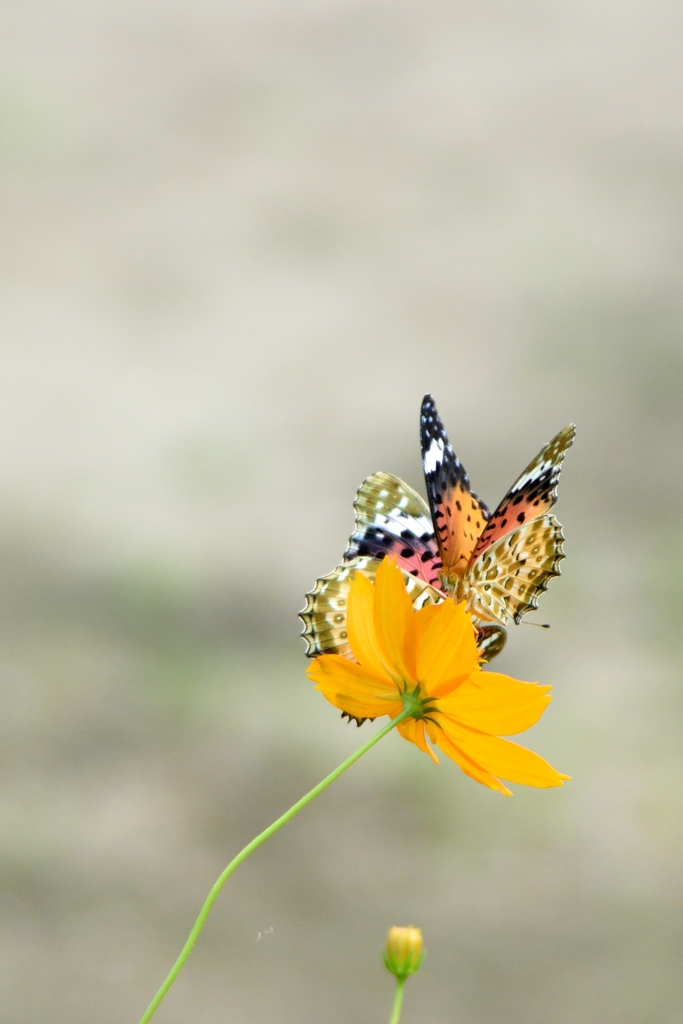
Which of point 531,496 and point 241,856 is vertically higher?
point 531,496

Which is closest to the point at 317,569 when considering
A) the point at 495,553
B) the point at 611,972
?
the point at 611,972

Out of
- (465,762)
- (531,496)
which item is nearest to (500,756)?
(465,762)

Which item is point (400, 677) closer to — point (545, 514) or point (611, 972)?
point (545, 514)

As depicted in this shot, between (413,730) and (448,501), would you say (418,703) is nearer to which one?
(413,730)

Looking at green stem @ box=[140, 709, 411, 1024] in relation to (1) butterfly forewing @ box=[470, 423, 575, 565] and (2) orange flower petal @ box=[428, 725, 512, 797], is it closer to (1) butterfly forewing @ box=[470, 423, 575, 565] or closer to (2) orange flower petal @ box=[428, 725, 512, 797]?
(2) orange flower petal @ box=[428, 725, 512, 797]

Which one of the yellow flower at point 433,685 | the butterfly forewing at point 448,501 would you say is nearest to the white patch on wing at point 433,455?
the butterfly forewing at point 448,501

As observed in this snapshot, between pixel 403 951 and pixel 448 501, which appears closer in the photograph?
pixel 403 951
